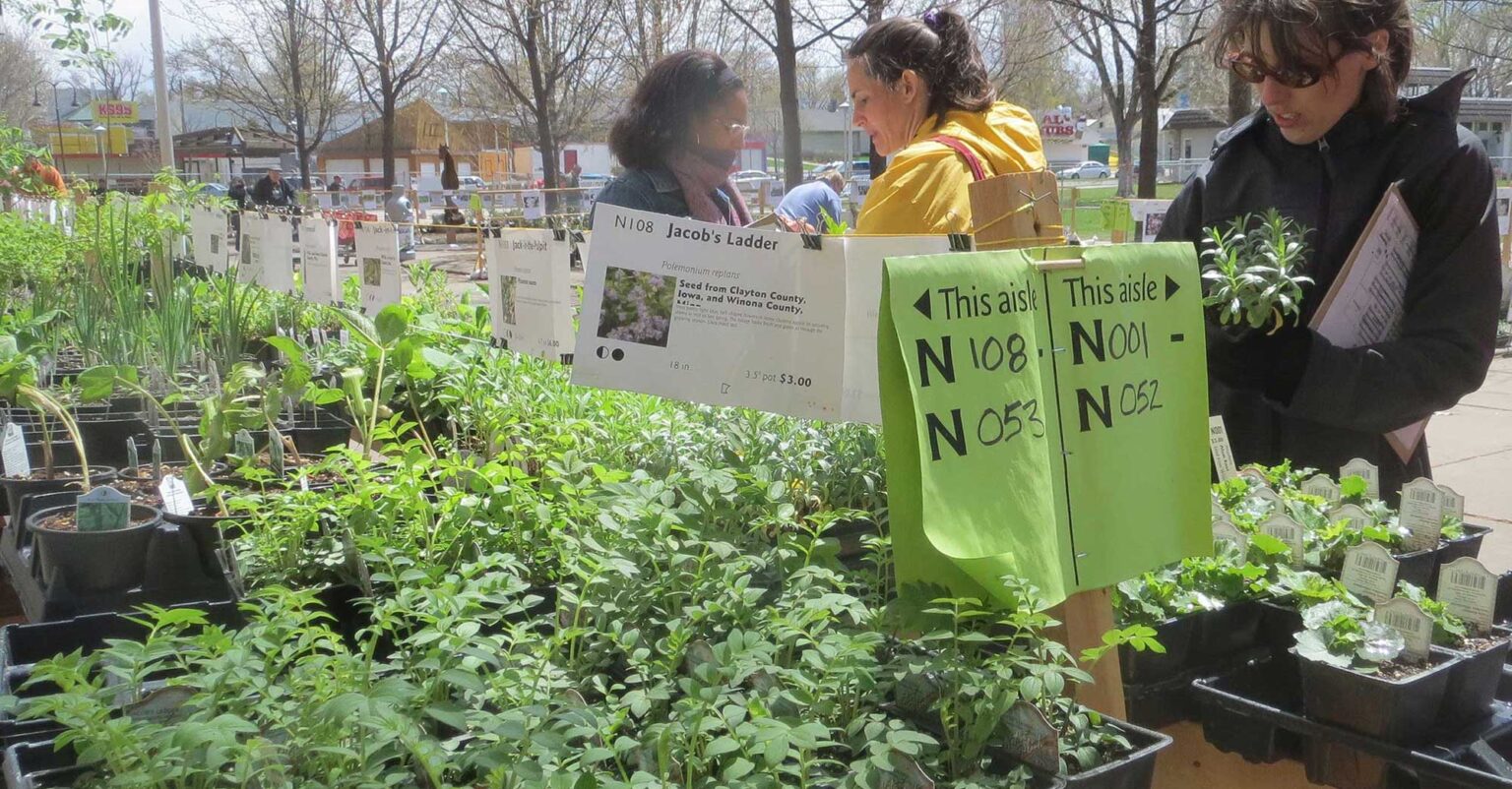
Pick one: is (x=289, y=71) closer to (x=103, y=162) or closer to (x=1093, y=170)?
(x=103, y=162)

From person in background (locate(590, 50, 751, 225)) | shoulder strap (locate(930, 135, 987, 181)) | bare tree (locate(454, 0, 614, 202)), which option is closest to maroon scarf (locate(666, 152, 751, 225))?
person in background (locate(590, 50, 751, 225))

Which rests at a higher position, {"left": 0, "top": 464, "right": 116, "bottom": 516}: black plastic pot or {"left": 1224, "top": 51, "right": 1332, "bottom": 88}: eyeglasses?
{"left": 1224, "top": 51, "right": 1332, "bottom": 88}: eyeglasses

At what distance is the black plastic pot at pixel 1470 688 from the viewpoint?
1.61 meters

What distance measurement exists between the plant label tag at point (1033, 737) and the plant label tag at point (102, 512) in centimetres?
187

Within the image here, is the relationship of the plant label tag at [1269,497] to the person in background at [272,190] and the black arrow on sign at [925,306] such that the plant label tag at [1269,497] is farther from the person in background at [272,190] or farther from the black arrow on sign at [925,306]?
the person in background at [272,190]

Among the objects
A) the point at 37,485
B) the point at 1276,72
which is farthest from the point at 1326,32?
the point at 37,485

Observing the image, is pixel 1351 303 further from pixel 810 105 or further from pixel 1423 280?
pixel 810 105

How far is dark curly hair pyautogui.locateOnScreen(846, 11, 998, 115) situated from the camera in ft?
7.69

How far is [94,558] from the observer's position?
7.63 feet

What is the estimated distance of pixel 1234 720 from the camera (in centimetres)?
165

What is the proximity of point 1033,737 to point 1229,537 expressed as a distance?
0.85 meters

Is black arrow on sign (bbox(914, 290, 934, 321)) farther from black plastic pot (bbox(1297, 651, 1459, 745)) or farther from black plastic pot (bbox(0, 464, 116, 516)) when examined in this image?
black plastic pot (bbox(0, 464, 116, 516))

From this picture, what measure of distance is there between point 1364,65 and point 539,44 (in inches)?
711

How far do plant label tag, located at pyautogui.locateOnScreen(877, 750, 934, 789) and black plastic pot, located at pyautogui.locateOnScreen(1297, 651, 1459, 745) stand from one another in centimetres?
72
